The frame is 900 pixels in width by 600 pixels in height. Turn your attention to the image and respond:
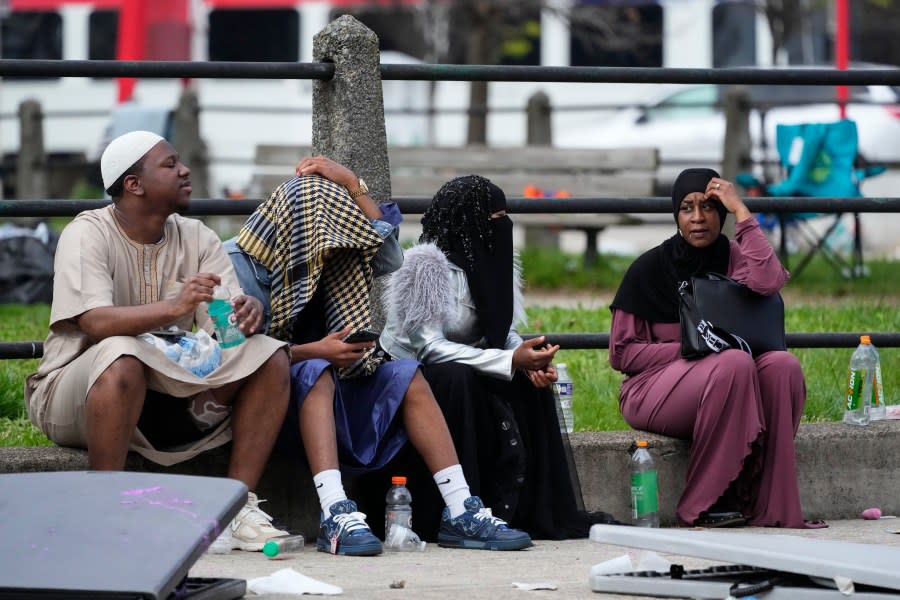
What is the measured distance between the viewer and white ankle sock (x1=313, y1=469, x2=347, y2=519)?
4.91 metres

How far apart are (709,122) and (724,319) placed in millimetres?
12581

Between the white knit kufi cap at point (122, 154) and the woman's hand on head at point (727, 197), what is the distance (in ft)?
6.68

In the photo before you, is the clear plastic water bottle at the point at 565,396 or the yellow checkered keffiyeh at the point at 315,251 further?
the clear plastic water bottle at the point at 565,396

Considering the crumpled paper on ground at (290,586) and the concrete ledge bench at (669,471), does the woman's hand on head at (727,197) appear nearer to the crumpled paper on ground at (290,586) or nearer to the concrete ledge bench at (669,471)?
the concrete ledge bench at (669,471)

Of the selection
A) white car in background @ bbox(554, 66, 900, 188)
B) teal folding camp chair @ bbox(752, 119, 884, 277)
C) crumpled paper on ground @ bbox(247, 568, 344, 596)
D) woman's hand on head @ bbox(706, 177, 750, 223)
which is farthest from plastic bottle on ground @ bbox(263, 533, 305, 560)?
white car in background @ bbox(554, 66, 900, 188)

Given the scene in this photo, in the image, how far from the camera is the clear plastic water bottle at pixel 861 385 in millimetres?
5973

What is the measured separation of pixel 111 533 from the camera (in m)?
3.68

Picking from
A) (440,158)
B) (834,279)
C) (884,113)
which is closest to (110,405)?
(834,279)

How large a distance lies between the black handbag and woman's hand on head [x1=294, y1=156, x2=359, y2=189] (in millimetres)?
1255

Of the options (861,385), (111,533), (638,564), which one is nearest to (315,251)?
(638,564)

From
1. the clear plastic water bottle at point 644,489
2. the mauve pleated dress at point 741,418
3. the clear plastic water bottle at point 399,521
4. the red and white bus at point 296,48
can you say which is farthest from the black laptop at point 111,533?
the red and white bus at point 296,48

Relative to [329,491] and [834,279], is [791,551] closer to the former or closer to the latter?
[329,491]

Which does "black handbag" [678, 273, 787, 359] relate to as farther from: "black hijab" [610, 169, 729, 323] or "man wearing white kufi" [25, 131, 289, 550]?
"man wearing white kufi" [25, 131, 289, 550]

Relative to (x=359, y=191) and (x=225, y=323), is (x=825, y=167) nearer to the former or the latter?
(x=359, y=191)
